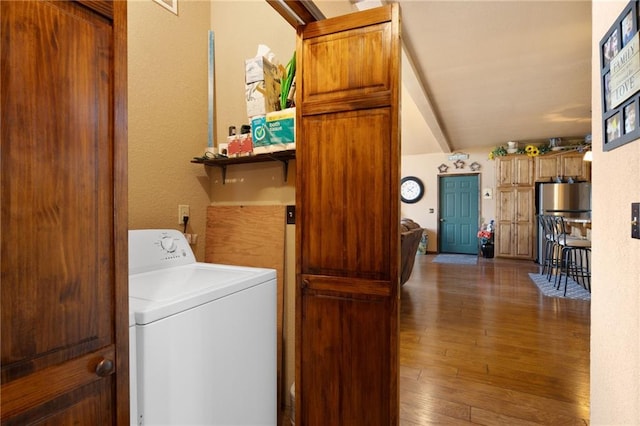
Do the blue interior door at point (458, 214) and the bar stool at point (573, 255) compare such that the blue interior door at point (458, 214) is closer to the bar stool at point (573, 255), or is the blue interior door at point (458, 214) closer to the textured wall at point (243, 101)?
the bar stool at point (573, 255)

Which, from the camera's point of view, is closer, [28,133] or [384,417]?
[28,133]

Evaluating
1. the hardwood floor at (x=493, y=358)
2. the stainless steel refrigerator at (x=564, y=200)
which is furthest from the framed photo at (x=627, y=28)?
the stainless steel refrigerator at (x=564, y=200)

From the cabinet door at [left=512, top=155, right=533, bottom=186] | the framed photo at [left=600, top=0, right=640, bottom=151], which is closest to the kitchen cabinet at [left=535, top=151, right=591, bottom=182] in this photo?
the cabinet door at [left=512, top=155, right=533, bottom=186]

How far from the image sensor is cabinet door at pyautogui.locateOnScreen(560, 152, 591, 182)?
627 cm

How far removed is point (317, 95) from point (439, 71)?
2.54 metres

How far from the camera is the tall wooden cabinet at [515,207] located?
6.77m

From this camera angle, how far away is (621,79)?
42.5 inches

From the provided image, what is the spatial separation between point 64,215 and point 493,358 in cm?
284

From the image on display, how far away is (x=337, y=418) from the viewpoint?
1.55 metres

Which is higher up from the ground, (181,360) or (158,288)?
(158,288)

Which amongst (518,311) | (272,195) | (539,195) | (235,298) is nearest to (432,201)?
(539,195)

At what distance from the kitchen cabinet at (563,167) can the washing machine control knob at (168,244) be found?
23.8 feet

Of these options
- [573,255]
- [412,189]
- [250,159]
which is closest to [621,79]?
[250,159]

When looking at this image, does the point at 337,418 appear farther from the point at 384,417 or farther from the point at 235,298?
the point at 235,298
